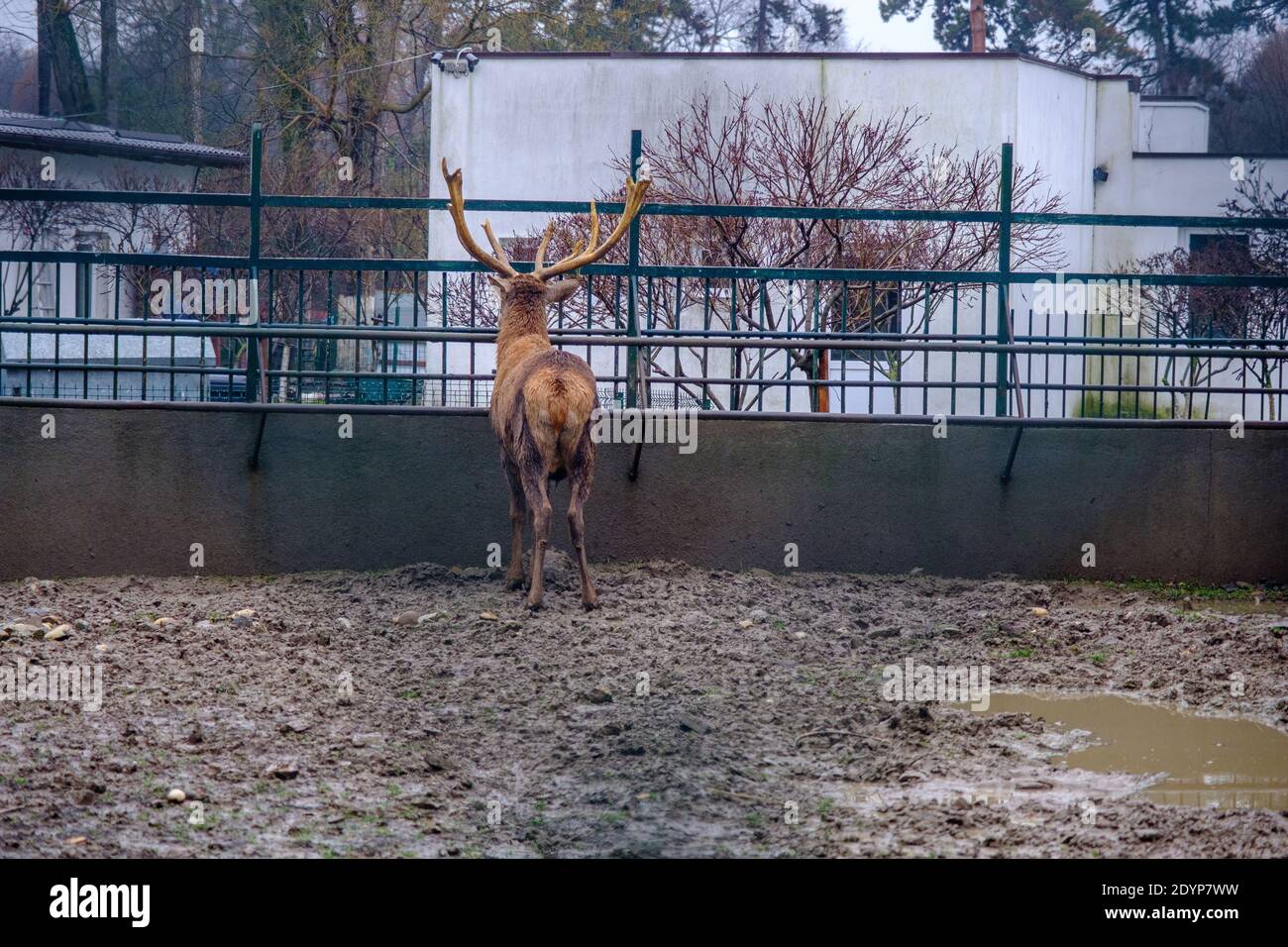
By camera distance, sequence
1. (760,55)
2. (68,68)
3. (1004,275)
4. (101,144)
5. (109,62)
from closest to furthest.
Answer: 1. (1004,275)
2. (101,144)
3. (760,55)
4. (68,68)
5. (109,62)

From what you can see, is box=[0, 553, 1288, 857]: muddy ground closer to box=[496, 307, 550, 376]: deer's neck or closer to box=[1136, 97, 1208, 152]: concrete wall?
box=[496, 307, 550, 376]: deer's neck

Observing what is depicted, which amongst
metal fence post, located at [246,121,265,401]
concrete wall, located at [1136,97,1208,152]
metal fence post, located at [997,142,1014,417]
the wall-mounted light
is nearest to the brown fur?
metal fence post, located at [246,121,265,401]

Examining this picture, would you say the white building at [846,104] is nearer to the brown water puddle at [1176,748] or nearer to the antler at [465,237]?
the antler at [465,237]

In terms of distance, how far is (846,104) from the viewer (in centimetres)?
2561

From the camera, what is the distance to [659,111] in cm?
2672

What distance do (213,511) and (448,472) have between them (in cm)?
167

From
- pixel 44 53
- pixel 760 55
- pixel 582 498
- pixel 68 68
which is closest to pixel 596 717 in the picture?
pixel 582 498

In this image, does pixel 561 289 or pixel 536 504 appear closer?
pixel 536 504

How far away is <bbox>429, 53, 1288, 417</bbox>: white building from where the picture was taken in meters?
25.2

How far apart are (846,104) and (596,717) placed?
1980 cm

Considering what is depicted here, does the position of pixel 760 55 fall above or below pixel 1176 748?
above

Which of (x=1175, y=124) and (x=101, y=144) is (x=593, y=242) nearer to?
(x=101, y=144)

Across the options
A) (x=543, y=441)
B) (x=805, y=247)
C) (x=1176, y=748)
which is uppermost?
(x=805, y=247)
